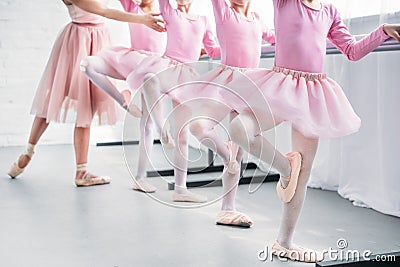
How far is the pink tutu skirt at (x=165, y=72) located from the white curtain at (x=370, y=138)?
71 centimetres

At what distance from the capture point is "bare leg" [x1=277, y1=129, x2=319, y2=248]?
1.54m

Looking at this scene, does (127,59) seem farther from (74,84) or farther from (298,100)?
(298,100)

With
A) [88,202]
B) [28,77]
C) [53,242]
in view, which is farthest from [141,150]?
[28,77]

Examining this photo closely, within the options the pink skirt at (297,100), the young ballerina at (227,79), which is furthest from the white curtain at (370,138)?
the pink skirt at (297,100)

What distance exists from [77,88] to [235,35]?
101 centimetres

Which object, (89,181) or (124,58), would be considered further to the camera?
(89,181)

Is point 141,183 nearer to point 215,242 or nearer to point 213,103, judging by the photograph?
point 215,242

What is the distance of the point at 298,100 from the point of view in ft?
4.72

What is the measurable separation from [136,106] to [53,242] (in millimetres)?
535

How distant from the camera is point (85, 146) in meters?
2.59

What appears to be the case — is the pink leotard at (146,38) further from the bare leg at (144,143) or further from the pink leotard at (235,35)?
the pink leotard at (235,35)

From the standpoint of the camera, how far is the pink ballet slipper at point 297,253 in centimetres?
155

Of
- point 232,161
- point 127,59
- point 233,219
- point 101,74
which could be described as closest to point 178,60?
point 127,59

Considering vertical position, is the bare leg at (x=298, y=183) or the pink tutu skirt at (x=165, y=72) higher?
the pink tutu skirt at (x=165, y=72)
